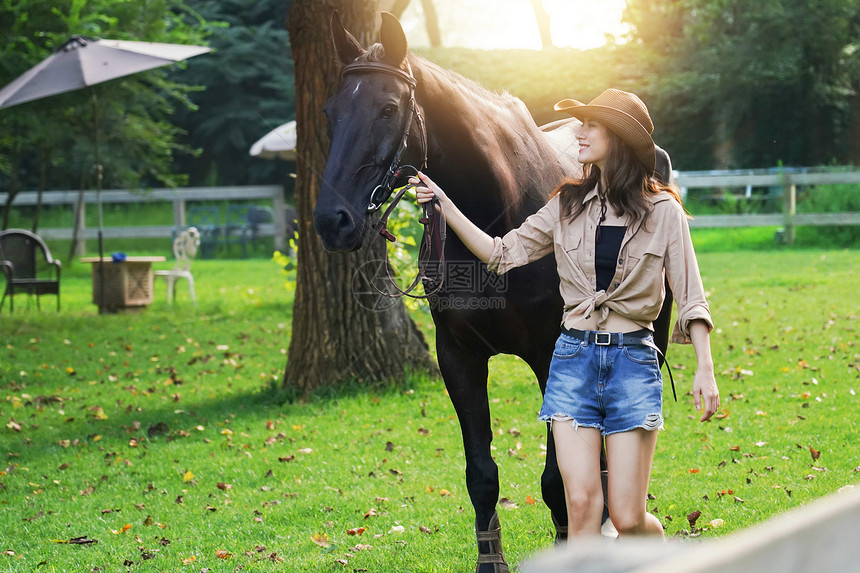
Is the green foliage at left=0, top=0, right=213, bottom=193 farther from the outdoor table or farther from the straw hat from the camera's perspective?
the straw hat

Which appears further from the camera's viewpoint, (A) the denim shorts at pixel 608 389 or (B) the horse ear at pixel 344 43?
(B) the horse ear at pixel 344 43

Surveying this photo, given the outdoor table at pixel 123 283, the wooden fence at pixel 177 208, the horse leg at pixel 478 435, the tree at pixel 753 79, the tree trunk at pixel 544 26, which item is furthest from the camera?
the tree trunk at pixel 544 26

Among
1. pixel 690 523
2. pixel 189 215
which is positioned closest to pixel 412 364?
pixel 690 523

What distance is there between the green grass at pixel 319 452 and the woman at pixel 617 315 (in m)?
1.29

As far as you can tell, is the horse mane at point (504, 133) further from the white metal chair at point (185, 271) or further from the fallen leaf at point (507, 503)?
the white metal chair at point (185, 271)

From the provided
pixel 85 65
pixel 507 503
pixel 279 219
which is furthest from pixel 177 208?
pixel 507 503

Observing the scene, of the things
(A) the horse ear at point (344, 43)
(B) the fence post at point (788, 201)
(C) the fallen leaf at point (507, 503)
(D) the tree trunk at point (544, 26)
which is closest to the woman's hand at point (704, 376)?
(A) the horse ear at point (344, 43)

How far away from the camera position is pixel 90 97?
13.8m

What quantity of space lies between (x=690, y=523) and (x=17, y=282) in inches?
387

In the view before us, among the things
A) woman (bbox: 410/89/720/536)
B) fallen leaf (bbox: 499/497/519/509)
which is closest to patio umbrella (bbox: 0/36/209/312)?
fallen leaf (bbox: 499/497/519/509)

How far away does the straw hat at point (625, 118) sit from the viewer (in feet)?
9.43

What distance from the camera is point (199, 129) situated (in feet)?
83.2

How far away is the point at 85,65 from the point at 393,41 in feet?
27.4

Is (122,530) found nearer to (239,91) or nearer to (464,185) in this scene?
(464,185)
